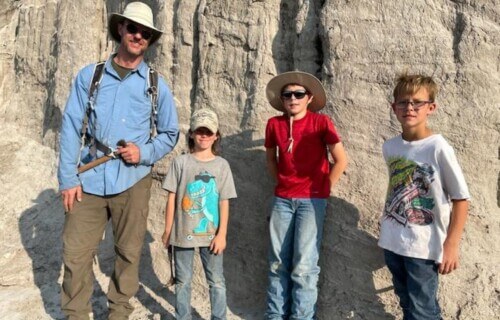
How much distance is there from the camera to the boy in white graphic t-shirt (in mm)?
2695

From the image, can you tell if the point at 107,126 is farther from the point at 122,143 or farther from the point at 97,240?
the point at 97,240

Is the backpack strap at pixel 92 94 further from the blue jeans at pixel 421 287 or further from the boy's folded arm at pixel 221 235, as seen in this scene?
the blue jeans at pixel 421 287

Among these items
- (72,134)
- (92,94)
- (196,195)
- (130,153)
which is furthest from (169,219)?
(92,94)

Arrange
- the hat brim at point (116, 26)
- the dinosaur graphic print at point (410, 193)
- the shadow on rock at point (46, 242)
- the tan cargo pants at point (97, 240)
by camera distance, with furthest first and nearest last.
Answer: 1. the shadow on rock at point (46, 242)
2. the tan cargo pants at point (97, 240)
3. the hat brim at point (116, 26)
4. the dinosaur graphic print at point (410, 193)

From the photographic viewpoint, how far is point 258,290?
13.3 ft

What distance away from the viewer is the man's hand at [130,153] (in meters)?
3.25

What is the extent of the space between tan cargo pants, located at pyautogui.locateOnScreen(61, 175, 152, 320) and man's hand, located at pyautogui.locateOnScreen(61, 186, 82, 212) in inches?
1.5

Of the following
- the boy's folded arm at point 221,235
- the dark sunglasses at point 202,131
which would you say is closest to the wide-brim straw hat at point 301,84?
the dark sunglasses at point 202,131

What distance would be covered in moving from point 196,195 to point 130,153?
0.59 metres

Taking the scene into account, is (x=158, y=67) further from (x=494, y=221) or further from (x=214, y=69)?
(x=494, y=221)

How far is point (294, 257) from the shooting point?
3424 millimetres

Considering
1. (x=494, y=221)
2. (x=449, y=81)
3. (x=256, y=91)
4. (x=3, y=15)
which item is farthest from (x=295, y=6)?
(x=3, y=15)

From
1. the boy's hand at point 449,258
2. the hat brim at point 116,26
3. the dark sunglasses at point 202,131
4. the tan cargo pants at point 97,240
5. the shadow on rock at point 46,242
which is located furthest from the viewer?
the shadow on rock at point 46,242

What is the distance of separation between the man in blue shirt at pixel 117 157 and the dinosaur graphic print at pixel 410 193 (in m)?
1.73
